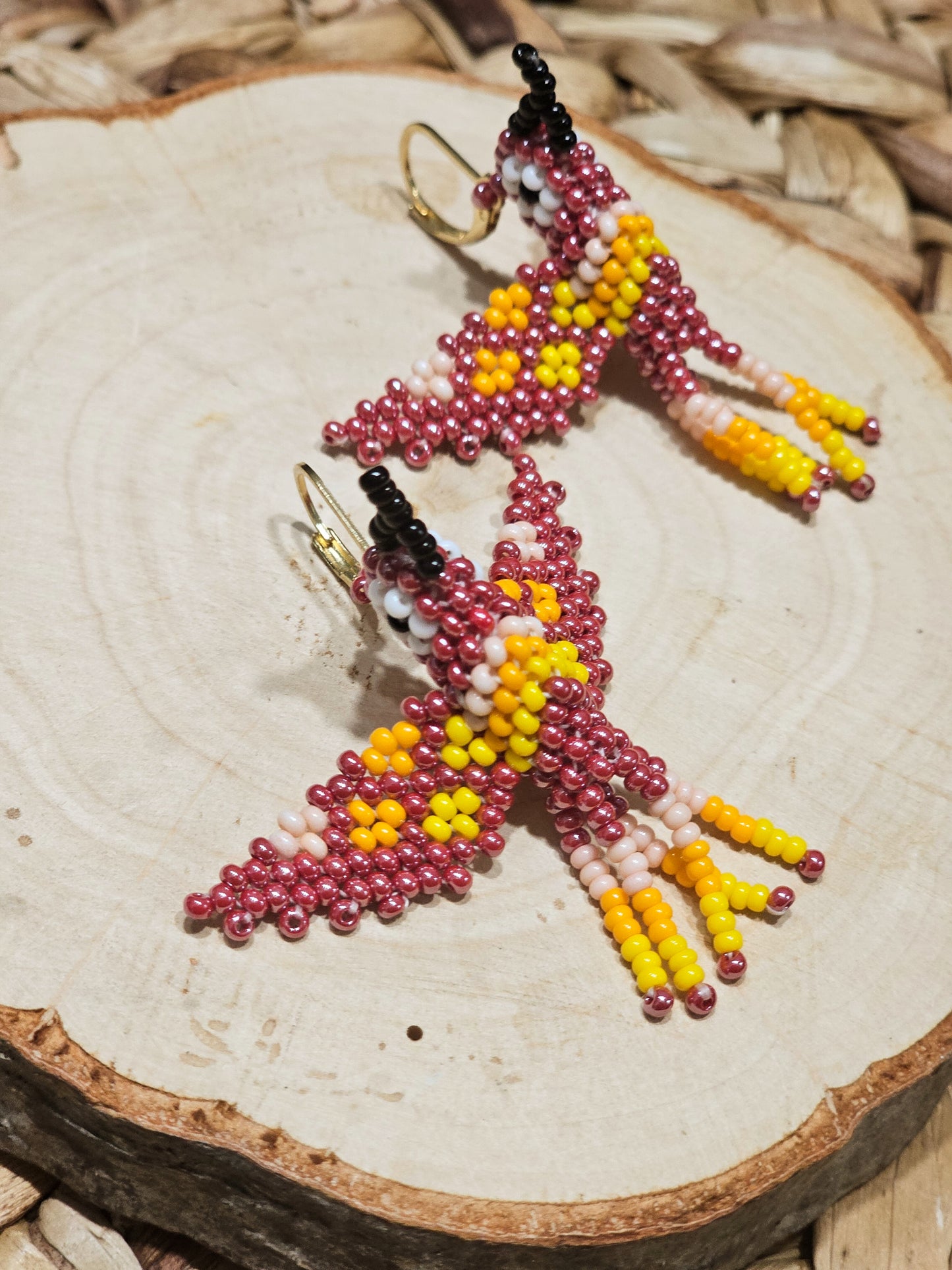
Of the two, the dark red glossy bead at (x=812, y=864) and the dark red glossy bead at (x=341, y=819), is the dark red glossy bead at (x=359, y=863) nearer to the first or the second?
the dark red glossy bead at (x=341, y=819)

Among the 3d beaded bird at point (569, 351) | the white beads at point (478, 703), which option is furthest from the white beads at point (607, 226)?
the white beads at point (478, 703)

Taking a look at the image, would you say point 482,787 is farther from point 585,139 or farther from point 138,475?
point 585,139

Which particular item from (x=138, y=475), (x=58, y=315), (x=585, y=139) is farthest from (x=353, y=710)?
(x=585, y=139)

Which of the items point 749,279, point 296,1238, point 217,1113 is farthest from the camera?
point 749,279

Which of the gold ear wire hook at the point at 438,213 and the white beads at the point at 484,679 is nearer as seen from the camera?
the white beads at the point at 484,679

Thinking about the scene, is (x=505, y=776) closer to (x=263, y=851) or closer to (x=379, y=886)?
(x=379, y=886)

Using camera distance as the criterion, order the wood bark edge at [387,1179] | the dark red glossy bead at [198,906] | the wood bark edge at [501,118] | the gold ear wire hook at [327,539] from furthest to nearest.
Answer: the wood bark edge at [501,118], the gold ear wire hook at [327,539], the dark red glossy bead at [198,906], the wood bark edge at [387,1179]

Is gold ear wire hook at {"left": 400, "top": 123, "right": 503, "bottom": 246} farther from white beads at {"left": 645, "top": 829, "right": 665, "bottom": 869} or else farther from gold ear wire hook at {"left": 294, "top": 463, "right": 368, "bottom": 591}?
white beads at {"left": 645, "top": 829, "right": 665, "bottom": 869}
